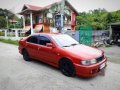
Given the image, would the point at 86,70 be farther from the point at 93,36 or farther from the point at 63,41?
the point at 93,36

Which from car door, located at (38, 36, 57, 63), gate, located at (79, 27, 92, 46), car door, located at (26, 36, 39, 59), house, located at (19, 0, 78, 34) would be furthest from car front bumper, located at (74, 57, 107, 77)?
house, located at (19, 0, 78, 34)

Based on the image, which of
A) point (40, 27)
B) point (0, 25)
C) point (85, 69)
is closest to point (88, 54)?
point (85, 69)

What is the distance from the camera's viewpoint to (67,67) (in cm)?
574

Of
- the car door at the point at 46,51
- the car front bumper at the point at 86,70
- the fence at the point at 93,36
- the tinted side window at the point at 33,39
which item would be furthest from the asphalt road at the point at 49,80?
the fence at the point at 93,36

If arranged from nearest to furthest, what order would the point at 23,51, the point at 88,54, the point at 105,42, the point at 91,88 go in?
1. the point at 91,88
2. the point at 88,54
3. the point at 23,51
4. the point at 105,42

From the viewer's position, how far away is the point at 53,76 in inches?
230

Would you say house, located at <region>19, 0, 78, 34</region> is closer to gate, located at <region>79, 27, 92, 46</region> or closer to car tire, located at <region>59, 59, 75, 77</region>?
gate, located at <region>79, 27, 92, 46</region>

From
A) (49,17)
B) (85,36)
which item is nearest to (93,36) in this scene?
(85,36)

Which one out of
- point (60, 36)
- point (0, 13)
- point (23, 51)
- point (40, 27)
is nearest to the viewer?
point (60, 36)

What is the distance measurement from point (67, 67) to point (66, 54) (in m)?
0.48

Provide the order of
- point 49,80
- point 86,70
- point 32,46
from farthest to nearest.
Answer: point 32,46
point 49,80
point 86,70

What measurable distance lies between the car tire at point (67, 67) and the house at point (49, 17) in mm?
21838

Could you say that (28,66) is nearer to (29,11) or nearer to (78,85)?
(78,85)

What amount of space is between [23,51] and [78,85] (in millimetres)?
4455
